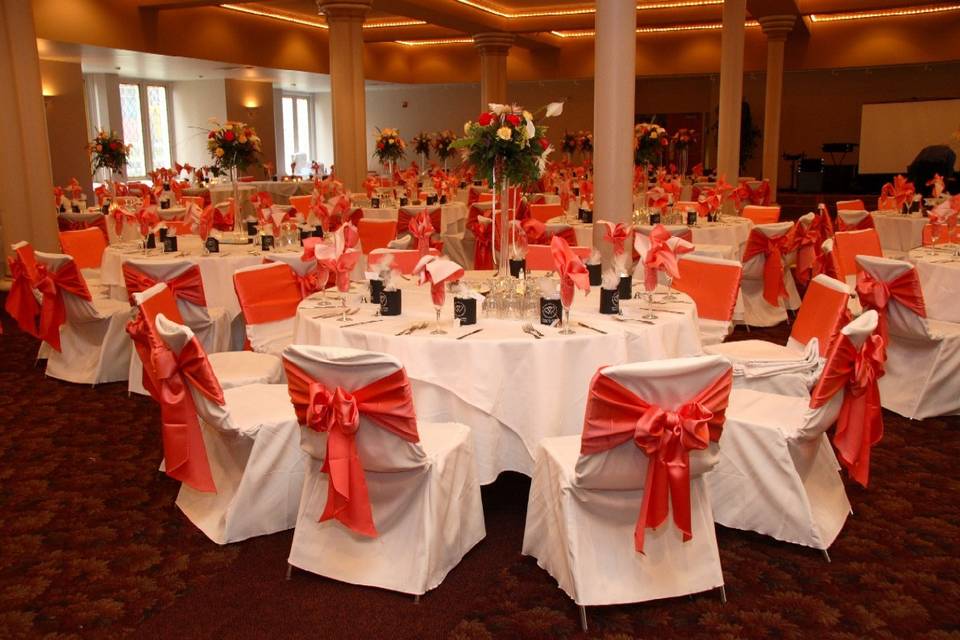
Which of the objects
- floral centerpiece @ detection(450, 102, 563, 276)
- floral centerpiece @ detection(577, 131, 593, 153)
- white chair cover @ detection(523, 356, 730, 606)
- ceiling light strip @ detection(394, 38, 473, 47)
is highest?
ceiling light strip @ detection(394, 38, 473, 47)

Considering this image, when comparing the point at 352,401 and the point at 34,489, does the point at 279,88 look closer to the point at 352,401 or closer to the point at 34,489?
the point at 34,489

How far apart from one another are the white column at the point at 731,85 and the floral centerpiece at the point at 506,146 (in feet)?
28.6

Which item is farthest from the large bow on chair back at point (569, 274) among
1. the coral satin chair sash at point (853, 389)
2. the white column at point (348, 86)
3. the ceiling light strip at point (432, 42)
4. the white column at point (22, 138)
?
the ceiling light strip at point (432, 42)

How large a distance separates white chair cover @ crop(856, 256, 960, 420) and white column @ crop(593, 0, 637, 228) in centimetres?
221

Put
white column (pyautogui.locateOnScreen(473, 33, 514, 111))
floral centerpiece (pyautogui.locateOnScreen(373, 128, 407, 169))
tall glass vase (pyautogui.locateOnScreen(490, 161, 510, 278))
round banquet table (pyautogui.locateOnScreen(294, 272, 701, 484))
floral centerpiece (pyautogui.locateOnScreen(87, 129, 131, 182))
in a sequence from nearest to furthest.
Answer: round banquet table (pyautogui.locateOnScreen(294, 272, 701, 484))
tall glass vase (pyautogui.locateOnScreen(490, 161, 510, 278))
floral centerpiece (pyautogui.locateOnScreen(87, 129, 131, 182))
floral centerpiece (pyautogui.locateOnScreen(373, 128, 407, 169))
white column (pyautogui.locateOnScreen(473, 33, 514, 111))

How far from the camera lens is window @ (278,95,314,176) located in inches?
948

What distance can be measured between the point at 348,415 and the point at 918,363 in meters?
3.84

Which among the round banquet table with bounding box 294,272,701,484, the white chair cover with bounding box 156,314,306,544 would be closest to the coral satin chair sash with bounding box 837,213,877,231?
the round banquet table with bounding box 294,272,701,484

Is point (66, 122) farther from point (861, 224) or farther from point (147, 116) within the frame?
point (861, 224)

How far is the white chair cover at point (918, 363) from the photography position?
4953 millimetres

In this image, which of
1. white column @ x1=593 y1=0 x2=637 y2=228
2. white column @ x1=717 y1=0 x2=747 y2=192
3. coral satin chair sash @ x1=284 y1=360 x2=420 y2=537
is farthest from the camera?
white column @ x1=717 y1=0 x2=747 y2=192

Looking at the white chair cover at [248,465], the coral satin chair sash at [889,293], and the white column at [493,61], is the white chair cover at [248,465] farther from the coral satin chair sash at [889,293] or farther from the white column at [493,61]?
the white column at [493,61]

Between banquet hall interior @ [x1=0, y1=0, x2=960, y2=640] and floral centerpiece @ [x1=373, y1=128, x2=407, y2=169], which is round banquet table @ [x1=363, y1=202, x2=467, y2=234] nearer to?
floral centerpiece @ [x1=373, y1=128, x2=407, y2=169]

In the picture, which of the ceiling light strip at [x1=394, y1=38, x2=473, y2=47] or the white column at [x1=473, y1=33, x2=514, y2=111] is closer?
the white column at [x1=473, y1=33, x2=514, y2=111]
